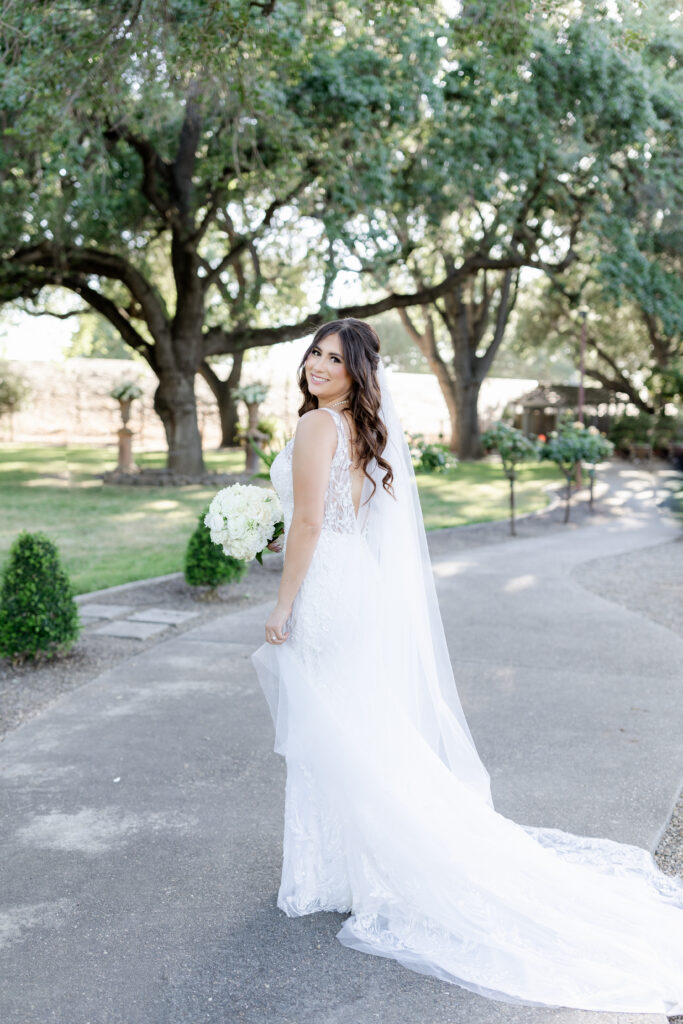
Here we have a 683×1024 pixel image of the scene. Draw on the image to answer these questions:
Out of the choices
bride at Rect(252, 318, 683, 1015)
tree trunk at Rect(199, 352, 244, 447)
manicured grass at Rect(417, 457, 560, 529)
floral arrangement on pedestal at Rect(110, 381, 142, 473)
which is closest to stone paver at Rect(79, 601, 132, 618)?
bride at Rect(252, 318, 683, 1015)

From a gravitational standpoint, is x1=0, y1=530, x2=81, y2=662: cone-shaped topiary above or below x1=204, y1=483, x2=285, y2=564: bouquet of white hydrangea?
below

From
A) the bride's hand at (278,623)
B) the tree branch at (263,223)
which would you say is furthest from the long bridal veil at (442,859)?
the tree branch at (263,223)

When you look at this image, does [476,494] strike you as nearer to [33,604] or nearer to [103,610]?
[103,610]

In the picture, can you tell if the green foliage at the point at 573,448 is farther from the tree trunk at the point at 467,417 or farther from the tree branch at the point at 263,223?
the tree trunk at the point at 467,417

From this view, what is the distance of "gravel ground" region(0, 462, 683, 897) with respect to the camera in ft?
18.8

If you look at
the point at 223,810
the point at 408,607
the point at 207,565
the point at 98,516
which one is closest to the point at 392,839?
the point at 408,607

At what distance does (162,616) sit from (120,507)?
956 centimetres

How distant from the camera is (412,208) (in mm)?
19578

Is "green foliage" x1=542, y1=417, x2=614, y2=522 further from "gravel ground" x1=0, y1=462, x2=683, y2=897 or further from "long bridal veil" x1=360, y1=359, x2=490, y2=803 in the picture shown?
"long bridal veil" x1=360, y1=359, x2=490, y2=803

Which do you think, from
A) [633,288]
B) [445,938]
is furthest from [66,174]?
[445,938]

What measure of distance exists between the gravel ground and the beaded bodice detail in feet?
6.38

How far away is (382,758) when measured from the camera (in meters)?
3.26

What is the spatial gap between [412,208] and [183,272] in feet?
18.5

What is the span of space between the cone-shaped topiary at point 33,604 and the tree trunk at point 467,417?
85.8ft
